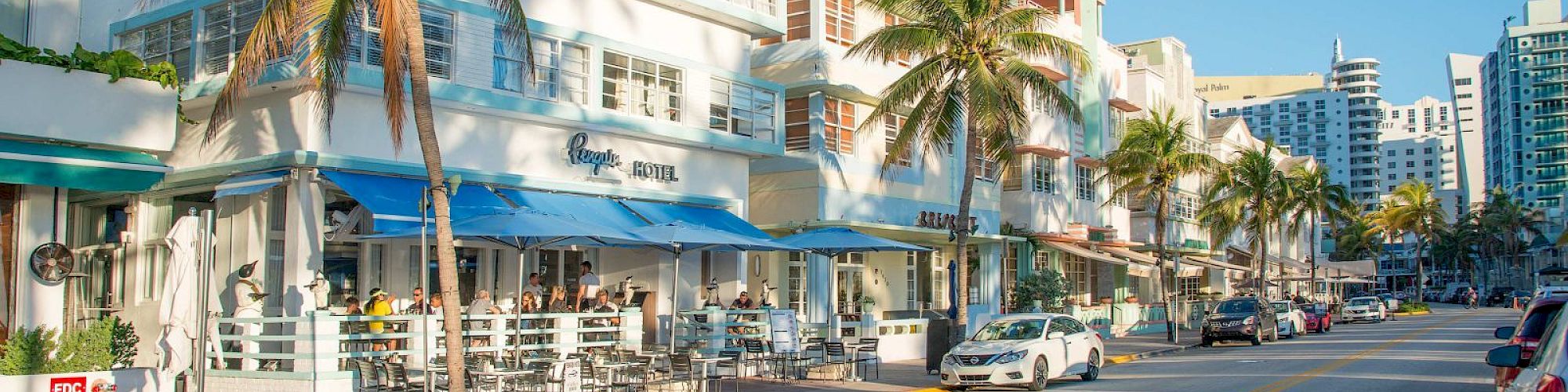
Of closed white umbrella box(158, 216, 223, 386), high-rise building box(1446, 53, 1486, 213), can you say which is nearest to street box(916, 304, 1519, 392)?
closed white umbrella box(158, 216, 223, 386)

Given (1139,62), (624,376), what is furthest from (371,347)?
(1139,62)

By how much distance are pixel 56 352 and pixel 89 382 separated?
0.54 m

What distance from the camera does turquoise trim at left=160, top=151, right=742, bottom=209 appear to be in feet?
57.4

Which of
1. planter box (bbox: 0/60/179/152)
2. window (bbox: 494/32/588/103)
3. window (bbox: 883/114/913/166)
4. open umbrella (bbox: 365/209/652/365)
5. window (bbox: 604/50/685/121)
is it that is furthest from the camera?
window (bbox: 883/114/913/166)

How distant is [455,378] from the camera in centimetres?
1357

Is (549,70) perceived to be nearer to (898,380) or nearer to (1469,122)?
(898,380)

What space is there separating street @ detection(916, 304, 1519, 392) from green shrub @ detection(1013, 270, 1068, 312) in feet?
13.3

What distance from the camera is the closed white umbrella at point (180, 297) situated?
562 inches

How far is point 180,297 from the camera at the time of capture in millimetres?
14406

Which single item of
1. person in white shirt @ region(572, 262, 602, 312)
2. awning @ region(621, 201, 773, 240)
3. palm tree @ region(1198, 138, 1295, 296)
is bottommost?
person in white shirt @ region(572, 262, 602, 312)

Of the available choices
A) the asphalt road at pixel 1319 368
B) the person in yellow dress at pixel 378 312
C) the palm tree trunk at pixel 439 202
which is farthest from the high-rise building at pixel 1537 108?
the palm tree trunk at pixel 439 202

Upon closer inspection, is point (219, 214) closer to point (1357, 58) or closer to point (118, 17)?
point (118, 17)

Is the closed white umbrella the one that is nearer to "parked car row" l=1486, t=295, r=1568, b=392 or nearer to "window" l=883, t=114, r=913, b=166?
"parked car row" l=1486, t=295, r=1568, b=392

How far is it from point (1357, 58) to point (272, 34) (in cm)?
20379
